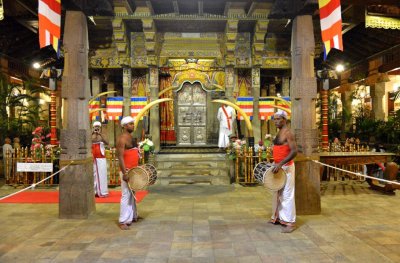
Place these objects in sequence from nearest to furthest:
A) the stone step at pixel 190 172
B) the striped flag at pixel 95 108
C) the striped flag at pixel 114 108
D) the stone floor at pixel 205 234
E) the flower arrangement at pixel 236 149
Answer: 1. the stone floor at pixel 205 234
2. the flower arrangement at pixel 236 149
3. the stone step at pixel 190 172
4. the striped flag at pixel 114 108
5. the striped flag at pixel 95 108

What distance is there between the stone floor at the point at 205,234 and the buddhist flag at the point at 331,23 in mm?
3169

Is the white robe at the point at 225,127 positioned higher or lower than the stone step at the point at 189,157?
higher

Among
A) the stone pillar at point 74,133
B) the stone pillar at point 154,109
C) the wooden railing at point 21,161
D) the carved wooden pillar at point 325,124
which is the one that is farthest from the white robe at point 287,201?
the stone pillar at point 154,109

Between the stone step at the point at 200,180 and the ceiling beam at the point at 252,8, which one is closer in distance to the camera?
the stone step at the point at 200,180

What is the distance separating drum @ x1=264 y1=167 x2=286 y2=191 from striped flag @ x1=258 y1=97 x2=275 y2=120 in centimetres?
862

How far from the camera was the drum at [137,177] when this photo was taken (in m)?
6.02

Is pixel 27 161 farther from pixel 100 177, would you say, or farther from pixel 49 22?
pixel 49 22

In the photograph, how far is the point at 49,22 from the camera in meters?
5.45

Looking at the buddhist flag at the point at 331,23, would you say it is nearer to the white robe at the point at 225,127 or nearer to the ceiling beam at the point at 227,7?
the ceiling beam at the point at 227,7

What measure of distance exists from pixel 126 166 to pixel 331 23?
14.6 ft

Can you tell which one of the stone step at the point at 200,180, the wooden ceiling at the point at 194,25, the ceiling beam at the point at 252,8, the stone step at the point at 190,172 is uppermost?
the ceiling beam at the point at 252,8

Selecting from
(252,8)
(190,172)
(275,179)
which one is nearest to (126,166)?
(275,179)

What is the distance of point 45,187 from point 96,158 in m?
2.52

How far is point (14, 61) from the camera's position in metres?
15.6
